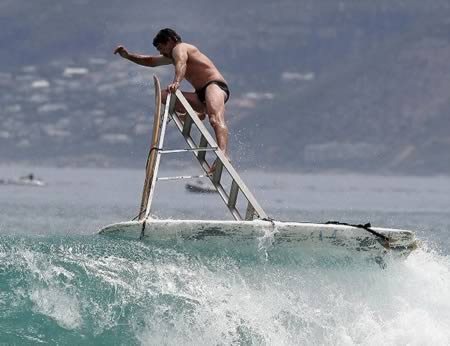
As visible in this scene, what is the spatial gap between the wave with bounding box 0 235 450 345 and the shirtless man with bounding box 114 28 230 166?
4.78 ft

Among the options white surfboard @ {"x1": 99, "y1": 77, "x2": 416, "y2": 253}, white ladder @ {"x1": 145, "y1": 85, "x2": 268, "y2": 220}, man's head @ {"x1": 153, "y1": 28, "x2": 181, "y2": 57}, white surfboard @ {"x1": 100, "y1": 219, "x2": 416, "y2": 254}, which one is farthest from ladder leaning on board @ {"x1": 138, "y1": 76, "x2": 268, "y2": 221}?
man's head @ {"x1": 153, "y1": 28, "x2": 181, "y2": 57}

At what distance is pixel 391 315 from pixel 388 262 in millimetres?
977

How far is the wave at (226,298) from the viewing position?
1302 cm

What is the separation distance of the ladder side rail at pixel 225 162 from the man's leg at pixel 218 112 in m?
0.16

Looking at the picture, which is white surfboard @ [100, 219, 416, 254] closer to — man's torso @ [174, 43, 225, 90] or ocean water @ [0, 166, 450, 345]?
ocean water @ [0, 166, 450, 345]

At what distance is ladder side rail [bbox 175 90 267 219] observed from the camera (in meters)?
13.2

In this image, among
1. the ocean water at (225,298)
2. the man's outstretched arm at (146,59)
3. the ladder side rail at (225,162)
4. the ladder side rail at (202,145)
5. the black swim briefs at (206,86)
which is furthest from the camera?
the man's outstretched arm at (146,59)

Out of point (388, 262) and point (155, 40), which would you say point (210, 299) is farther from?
point (155, 40)

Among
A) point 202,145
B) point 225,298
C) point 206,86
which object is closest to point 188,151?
point 202,145

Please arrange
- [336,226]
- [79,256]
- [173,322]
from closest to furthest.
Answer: [336,226] → [173,322] → [79,256]

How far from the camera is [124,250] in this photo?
13.3 meters

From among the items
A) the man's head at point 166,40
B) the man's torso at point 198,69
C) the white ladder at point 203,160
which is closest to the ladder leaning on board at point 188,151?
the white ladder at point 203,160

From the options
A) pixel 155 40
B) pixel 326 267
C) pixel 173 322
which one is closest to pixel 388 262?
pixel 326 267

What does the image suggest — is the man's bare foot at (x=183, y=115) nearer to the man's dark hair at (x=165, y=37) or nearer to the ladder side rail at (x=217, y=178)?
the ladder side rail at (x=217, y=178)
